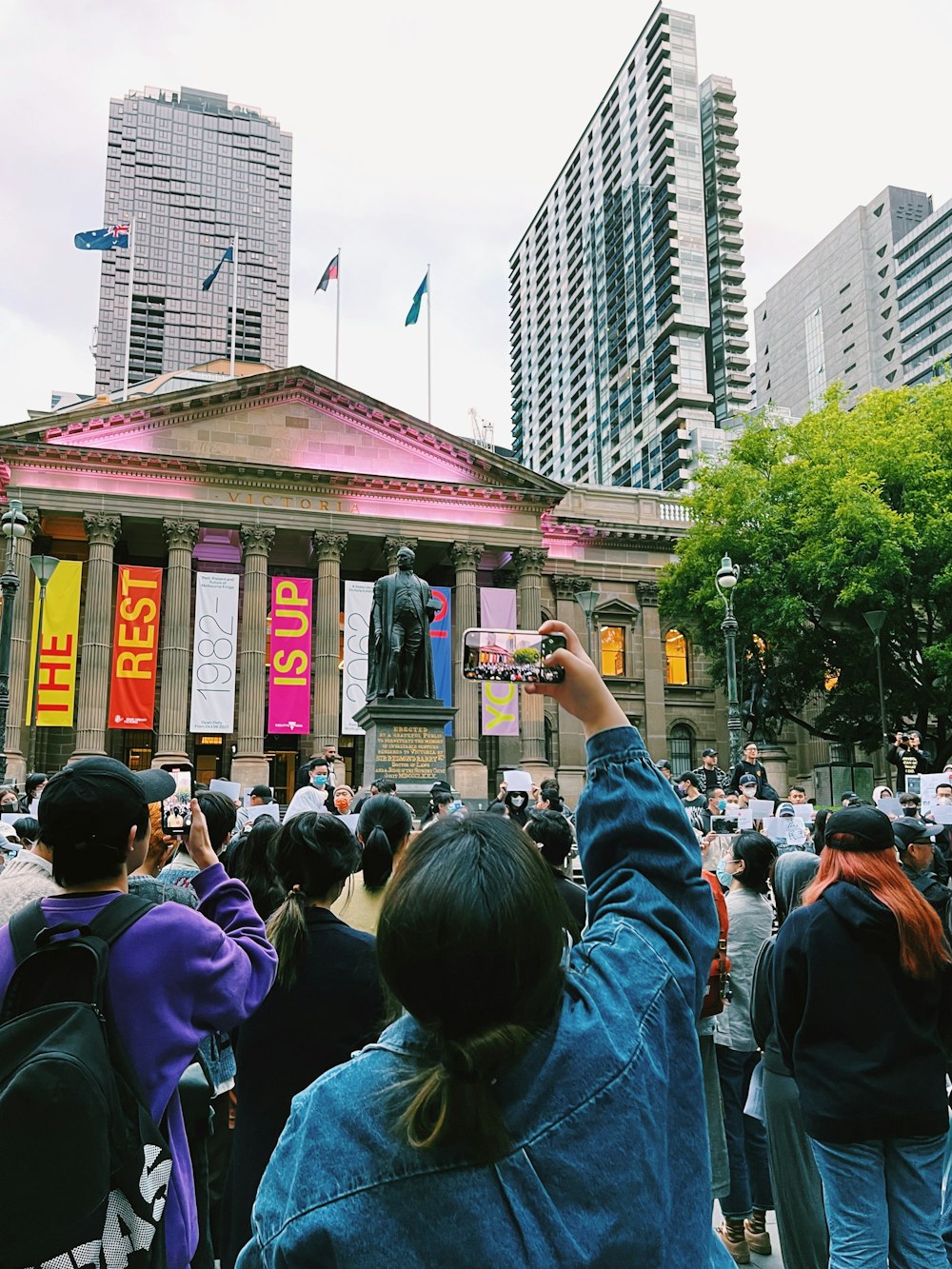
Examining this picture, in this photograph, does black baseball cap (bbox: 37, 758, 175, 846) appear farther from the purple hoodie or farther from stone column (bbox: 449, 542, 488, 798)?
stone column (bbox: 449, 542, 488, 798)

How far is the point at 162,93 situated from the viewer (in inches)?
4373

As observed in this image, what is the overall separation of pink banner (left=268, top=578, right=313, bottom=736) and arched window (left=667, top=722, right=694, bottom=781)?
56.6ft

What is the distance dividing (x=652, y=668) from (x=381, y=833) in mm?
38526

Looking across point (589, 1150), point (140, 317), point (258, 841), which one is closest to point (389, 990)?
point (589, 1150)

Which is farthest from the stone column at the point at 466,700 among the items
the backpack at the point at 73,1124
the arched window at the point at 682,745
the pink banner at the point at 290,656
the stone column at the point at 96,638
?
the backpack at the point at 73,1124

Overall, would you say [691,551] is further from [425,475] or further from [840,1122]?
[840,1122]

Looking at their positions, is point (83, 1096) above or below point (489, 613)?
below

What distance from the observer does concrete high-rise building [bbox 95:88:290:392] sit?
103625mm

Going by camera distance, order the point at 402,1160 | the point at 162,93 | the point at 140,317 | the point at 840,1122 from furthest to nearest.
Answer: the point at 162,93
the point at 140,317
the point at 840,1122
the point at 402,1160

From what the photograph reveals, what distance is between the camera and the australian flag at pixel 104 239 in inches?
1528

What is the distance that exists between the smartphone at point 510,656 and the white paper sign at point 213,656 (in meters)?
32.0

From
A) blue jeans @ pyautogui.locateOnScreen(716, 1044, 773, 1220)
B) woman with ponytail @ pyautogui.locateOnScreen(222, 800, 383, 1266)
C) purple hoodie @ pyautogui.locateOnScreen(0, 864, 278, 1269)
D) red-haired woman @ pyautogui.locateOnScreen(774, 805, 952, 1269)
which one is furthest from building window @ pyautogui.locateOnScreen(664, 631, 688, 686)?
purple hoodie @ pyautogui.locateOnScreen(0, 864, 278, 1269)

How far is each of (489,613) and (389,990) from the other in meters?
36.1

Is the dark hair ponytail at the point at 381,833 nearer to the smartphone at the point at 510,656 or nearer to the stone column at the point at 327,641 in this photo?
the smartphone at the point at 510,656
